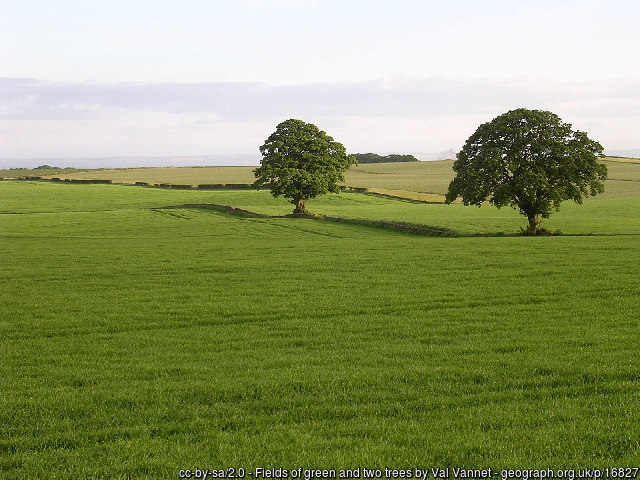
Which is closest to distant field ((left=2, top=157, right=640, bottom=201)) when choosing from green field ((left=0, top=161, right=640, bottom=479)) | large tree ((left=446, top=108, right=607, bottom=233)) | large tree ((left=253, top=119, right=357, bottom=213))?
large tree ((left=253, top=119, right=357, bottom=213))

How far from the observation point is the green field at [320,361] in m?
7.69

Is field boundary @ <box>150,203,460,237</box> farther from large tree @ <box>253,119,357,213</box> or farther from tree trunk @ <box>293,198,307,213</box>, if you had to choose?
large tree @ <box>253,119,357,213</box>

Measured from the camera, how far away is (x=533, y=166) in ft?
142

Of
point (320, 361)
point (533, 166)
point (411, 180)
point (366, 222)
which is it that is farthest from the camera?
point (411, 180)

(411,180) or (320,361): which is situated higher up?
(411,180)

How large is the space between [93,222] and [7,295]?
37.3m

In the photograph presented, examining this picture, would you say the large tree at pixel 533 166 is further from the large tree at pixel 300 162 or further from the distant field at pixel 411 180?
the distant field at pixel 411 180

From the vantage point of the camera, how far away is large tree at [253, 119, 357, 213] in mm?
60000

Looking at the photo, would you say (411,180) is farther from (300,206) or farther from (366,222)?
(366,222)

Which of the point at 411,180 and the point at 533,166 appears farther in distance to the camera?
the point at 411,180

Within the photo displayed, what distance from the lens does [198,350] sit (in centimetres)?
1350

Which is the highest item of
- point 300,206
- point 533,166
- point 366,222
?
point 533,166

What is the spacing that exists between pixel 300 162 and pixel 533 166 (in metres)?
26.2

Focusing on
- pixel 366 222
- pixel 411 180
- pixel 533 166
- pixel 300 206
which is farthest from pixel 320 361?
pixel 411 180
